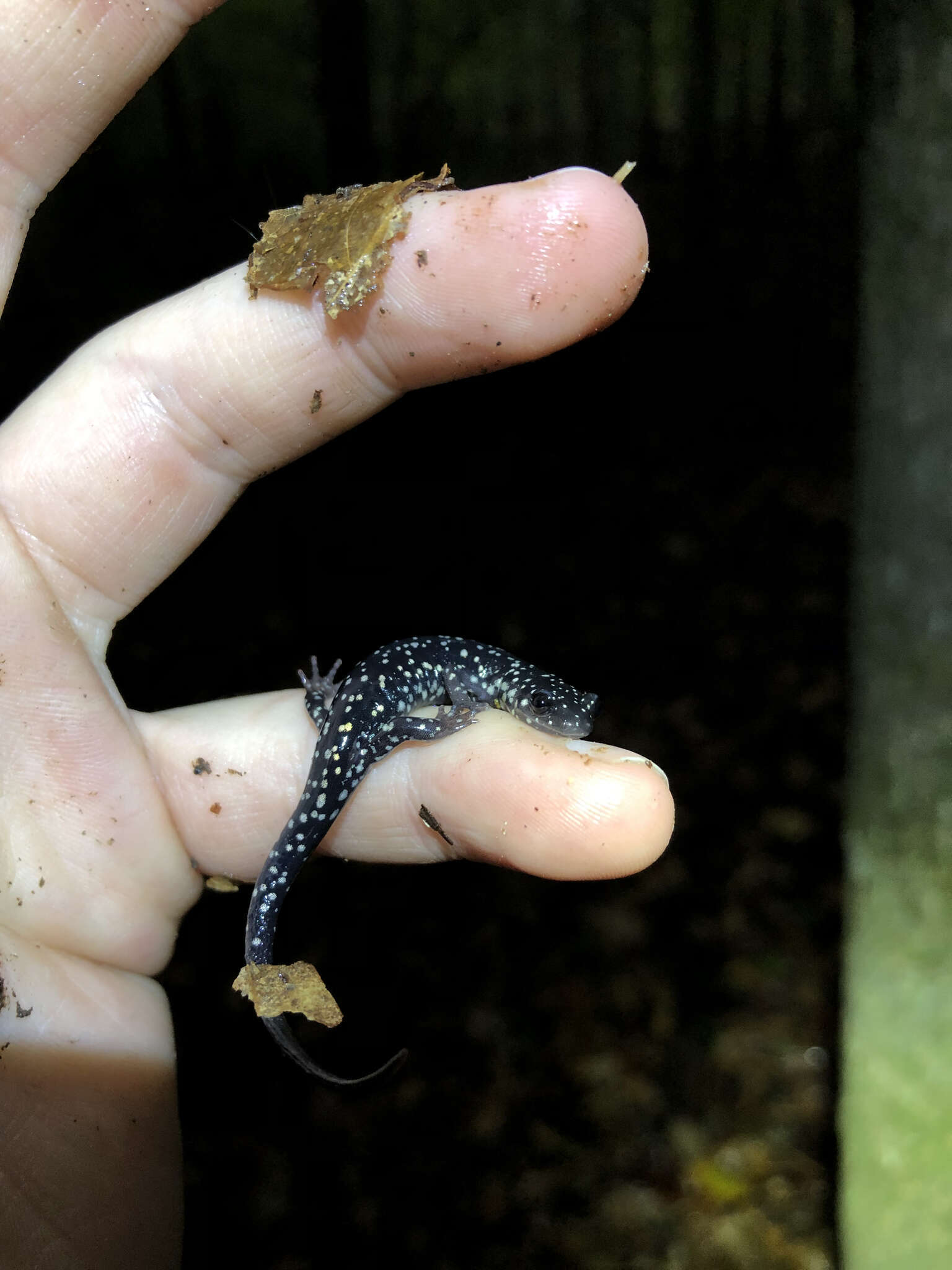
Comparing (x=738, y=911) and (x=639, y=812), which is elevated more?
(x=639, y=812)

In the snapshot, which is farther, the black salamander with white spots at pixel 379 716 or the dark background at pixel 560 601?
the dark background at pixel 560 601

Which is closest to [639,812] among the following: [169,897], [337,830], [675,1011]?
[337,830]

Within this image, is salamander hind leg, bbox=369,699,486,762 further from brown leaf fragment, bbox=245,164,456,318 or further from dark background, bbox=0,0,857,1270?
dark background, bbox=0,0,857,1270

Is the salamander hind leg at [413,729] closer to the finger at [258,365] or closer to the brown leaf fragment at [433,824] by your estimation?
the brown leaf fragment at [433,824]

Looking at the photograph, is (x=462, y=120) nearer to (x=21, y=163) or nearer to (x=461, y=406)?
(x=461, y=406)

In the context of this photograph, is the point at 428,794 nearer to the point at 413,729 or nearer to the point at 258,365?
the point at 413,729

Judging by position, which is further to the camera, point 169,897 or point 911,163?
point 911,163

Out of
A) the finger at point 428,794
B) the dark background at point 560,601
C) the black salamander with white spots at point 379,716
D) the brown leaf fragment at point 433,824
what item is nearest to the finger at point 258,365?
the finger at point 428,794
